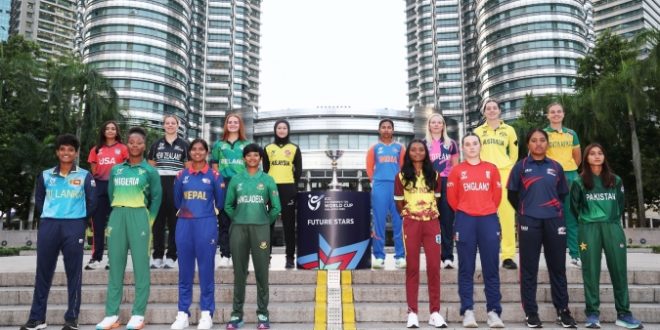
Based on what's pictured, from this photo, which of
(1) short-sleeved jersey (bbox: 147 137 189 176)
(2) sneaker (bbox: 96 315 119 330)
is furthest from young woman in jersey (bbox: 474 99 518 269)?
(2) sneaker (bbox: 96 315 119 330)

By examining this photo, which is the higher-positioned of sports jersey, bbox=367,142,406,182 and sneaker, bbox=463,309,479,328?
sports jersey, bbox=367,142,406,182

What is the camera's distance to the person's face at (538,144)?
19.2 ft

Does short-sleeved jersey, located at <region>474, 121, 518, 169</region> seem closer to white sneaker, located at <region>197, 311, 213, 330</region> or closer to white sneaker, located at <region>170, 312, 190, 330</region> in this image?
white sneaker, located at <region>197, 311, 213, 330</region>

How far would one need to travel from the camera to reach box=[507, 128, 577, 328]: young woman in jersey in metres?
5.55

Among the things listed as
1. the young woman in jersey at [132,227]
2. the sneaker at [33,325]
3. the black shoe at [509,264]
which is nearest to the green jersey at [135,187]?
the young woman in jersey at [132,227]

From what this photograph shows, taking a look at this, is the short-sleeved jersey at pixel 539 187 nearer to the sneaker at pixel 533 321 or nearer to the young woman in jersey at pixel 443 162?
the sneaker at pixel 533 321

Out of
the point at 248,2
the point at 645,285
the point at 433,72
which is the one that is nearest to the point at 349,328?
the point at 645,285

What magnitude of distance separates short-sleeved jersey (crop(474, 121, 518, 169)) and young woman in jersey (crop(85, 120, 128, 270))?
5608 mm

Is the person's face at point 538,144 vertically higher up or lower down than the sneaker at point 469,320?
higher up

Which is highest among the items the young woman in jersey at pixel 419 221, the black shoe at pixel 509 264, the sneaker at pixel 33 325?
the young woman in jersey at pixel 419 221

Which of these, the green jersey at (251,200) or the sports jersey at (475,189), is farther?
the green jersey at (251,200)

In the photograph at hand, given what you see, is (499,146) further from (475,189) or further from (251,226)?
(251,226)

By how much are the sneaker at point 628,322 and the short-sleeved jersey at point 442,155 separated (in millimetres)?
2919

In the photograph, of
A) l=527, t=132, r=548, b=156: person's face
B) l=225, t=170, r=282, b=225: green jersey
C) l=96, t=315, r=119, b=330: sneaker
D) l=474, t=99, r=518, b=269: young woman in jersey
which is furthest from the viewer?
l=474, t=99, r=518, b=269: young woman in jersey
